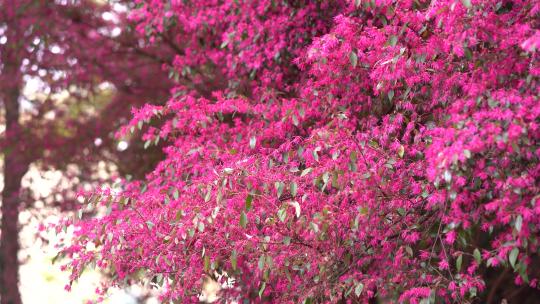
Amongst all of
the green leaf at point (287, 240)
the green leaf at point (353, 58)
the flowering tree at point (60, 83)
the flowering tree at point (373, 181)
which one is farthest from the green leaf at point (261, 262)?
the flowering tree at point (60, 83)

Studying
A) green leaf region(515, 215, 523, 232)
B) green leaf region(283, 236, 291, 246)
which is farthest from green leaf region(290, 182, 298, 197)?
green leaf region(515, 215, 523, 232)

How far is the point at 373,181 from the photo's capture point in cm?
332

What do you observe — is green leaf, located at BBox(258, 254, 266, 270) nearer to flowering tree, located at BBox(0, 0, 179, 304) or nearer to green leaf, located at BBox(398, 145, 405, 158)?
green leaf, located at BBox(398, 145, 405, 158)

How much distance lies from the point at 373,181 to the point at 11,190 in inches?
183

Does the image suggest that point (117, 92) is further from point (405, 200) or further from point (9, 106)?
point (405, 200)

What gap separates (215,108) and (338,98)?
0.74 meters

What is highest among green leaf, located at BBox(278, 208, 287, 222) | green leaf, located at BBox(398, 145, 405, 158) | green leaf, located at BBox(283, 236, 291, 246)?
green leaf, located at BBox(398, 145, 405, 158)

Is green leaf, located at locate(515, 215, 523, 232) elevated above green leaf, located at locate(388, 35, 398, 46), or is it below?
below

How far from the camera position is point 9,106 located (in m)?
7.12

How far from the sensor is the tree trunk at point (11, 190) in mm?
6789

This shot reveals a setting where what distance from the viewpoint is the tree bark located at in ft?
22.3

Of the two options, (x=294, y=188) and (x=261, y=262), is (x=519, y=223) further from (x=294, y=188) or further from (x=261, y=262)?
(x=261, y=262)

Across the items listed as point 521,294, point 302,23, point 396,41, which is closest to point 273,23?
point 302,23

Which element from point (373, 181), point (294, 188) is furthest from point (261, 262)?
point (373, 181)
